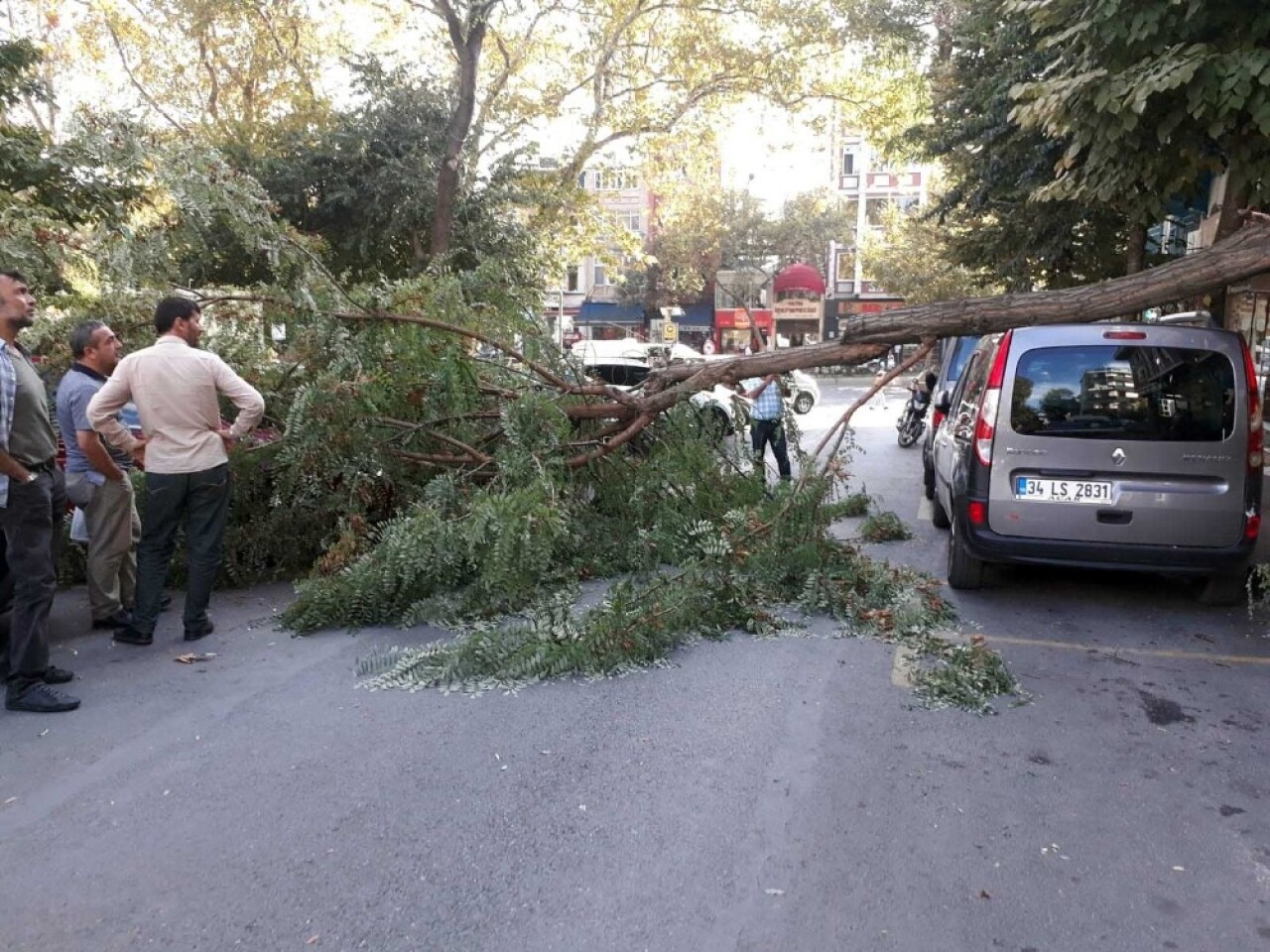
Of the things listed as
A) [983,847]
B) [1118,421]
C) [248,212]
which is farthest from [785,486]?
[248,212]

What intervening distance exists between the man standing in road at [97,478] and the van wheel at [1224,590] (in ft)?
21.9

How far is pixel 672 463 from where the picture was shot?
23.7 feet

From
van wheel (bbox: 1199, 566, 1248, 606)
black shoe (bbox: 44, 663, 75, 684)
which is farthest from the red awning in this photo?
black shoe (bbox: 44, 663, 75, 684)

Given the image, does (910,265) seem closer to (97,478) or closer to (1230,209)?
(1230,209)

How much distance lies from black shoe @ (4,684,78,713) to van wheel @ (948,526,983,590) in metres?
5.24

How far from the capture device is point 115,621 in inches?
221

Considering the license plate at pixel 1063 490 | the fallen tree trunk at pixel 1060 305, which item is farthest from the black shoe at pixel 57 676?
the license plate at pixel 1063 490

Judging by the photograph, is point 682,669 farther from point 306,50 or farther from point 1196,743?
point 306,50

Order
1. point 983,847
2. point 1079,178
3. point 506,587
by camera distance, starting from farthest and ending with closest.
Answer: point 1079,178 < point 506,587 < point 983,847

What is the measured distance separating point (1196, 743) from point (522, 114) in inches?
739

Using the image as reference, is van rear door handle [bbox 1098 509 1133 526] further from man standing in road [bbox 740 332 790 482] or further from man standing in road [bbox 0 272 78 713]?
man standing in road [bbox 0 272 78 713]

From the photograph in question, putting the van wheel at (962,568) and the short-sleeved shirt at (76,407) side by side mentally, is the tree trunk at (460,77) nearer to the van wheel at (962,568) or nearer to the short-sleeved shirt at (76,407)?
the short-sleeved shirt at (76,407)

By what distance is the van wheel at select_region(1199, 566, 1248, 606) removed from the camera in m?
6.32

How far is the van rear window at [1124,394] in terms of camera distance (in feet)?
19.4
